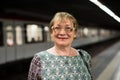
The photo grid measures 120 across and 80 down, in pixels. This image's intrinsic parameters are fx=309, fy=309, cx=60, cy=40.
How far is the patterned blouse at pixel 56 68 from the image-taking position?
2.19 meters

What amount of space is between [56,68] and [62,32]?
0.86 feet

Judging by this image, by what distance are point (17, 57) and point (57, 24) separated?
1145 centimetres

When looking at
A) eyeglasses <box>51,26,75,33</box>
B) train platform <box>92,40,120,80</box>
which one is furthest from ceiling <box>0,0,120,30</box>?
eyeglasses <box>51,26,75,33</box>

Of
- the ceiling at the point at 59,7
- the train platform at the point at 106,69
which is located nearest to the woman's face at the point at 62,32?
the ceiling at the point at 59,7

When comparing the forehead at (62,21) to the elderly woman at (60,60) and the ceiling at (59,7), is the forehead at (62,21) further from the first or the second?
the ceiling at (59,7)

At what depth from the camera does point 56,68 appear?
2.20 metres

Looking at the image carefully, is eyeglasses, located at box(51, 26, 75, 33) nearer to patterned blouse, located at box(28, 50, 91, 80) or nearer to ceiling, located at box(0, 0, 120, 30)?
patterned blouse, located at box(28, 50, 91, 80)

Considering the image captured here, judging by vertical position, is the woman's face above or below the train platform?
above

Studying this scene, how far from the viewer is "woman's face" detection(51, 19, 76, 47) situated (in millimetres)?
2240

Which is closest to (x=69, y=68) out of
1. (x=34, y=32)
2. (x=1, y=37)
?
(x=1, y=37)

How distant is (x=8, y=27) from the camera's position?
12594 millimetres

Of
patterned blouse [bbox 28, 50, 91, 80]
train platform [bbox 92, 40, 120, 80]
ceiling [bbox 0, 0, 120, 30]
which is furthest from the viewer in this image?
ceiling [bbox 0, 0, 120, 30]

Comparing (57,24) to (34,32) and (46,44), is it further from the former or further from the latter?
(46,44)

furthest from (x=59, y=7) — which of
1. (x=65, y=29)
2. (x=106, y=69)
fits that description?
(x=65, y=29)
